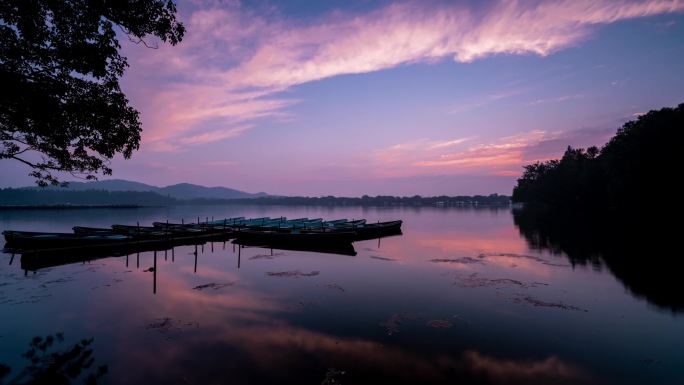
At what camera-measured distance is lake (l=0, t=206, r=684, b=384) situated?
30.7ft

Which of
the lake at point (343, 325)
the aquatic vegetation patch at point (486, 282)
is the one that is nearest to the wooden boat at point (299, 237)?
the lake at point (343, 325)

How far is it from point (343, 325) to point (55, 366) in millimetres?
9090

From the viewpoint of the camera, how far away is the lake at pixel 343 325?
30.7ft

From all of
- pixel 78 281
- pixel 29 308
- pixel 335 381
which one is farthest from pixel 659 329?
pixel 78 281

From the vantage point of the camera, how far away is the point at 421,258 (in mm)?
28625

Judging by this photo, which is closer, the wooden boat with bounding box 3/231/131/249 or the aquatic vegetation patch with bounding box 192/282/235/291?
the aquatic vegetation patch with bounding box 192/282/235/291

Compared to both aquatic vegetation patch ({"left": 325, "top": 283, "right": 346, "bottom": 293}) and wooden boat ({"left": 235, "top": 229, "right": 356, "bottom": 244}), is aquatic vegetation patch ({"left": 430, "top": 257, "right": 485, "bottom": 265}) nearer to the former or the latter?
wooden boat ({"left": 235, "top": 229, "right": 356, "bottom": 244})

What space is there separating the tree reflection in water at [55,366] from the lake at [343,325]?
2.2 inches

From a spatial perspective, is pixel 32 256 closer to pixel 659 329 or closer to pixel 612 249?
pixel 659 329

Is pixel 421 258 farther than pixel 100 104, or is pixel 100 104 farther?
pixel 421 258

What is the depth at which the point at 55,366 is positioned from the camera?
378 inches

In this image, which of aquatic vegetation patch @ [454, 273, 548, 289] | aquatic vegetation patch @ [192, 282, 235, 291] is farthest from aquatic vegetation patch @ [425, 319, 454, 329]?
aquatic vegetation patch @ [192, 282, 235, 291]

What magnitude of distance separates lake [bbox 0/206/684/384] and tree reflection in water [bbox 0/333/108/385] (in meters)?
0.06

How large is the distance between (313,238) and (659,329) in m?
26.4
